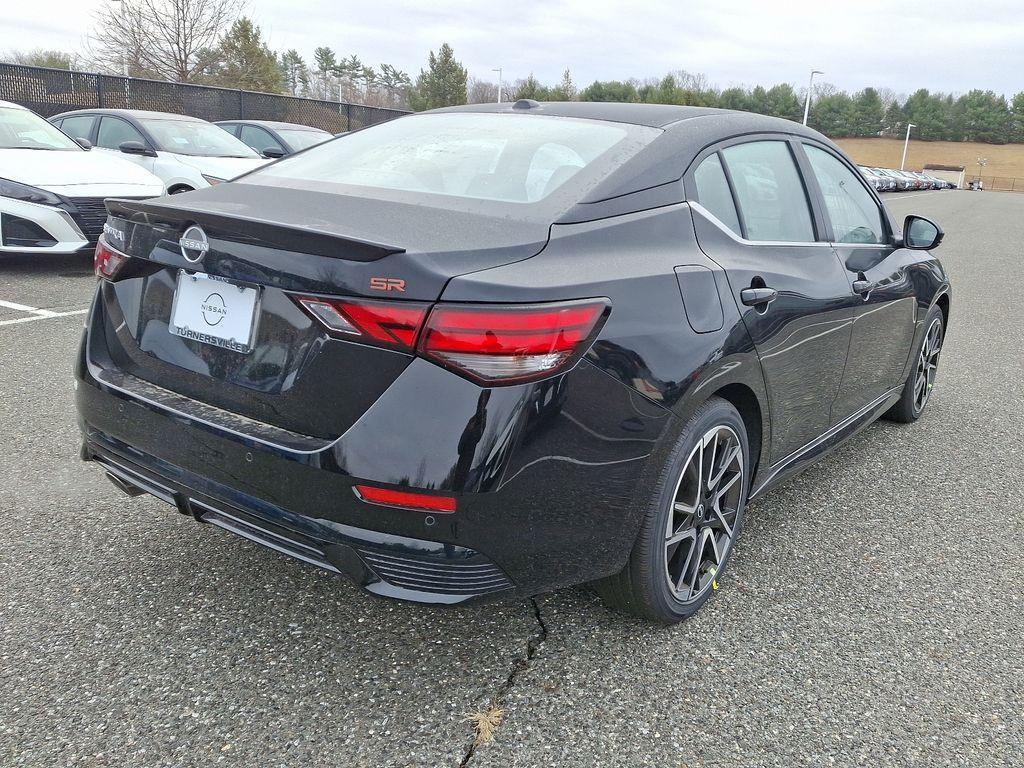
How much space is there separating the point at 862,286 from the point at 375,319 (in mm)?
2299

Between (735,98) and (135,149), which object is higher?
(735,98)

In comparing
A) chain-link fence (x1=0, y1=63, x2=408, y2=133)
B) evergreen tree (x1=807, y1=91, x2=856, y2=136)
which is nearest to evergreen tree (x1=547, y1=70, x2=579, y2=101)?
evergreen tree (x1=807, y1=91, x2=856, y2=136)

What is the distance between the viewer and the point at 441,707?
2154mm

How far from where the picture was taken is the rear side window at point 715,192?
2621mm

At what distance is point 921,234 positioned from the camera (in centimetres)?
383

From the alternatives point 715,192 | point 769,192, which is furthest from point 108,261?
point 769,192

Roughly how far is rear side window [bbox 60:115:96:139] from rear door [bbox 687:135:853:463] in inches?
400

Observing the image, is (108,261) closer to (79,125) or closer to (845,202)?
(845,202)

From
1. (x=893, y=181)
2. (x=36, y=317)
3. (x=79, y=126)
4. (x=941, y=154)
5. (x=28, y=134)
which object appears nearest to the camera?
(x=36, y=317)

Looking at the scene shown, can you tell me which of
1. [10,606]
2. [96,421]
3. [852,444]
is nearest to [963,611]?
[852,444]

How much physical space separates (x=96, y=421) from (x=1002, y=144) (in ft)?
421

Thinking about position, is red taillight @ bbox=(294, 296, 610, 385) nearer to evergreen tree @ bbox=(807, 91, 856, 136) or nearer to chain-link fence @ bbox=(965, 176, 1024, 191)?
chain-link fence @ bbox=(965, 176, 1024, 191)

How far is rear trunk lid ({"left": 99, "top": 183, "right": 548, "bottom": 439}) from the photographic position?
189cm

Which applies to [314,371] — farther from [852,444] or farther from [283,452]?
[852,444]
